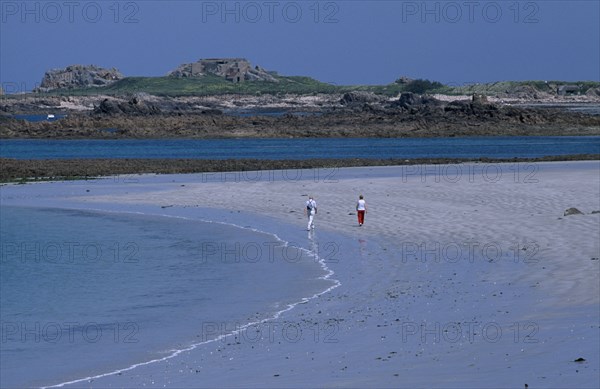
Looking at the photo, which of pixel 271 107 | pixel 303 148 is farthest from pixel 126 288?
pixel 271 107

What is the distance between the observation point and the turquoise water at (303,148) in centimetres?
5012

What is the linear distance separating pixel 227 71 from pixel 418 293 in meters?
182

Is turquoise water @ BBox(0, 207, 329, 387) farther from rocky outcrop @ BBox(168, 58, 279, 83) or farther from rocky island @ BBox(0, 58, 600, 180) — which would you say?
rocky outcrop @ BBox(168, 58, 279, 83)

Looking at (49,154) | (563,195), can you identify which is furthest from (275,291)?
(49,154)

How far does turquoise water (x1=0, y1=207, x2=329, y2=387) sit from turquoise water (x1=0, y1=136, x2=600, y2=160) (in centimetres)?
2566

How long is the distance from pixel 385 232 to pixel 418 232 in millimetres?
703

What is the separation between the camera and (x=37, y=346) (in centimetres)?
1229

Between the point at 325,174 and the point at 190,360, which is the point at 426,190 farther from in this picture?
the point at 190,360

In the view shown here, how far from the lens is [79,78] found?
19212 cm

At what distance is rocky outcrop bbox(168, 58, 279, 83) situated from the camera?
19000 cm

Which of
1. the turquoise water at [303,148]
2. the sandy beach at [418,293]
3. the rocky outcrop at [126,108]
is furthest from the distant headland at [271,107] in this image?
the sandy beach at [418,293]

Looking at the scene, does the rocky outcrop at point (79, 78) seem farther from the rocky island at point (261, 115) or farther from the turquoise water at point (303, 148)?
the turquoise water at point (303, 148)

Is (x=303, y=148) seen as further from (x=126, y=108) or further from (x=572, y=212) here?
(x=572, y=212)

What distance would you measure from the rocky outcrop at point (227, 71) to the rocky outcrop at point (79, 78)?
1172 cm
